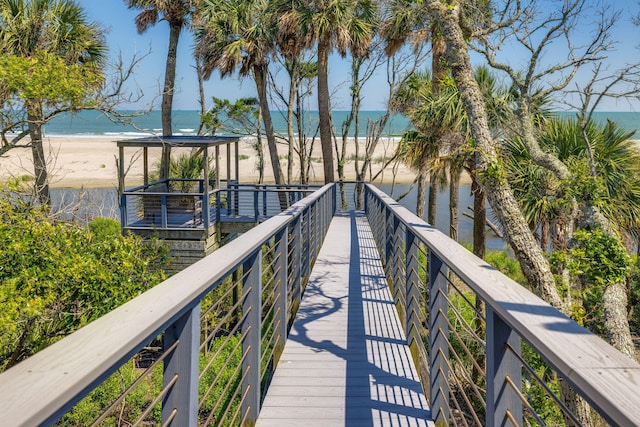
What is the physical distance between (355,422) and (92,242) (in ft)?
22.5

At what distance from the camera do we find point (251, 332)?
290 cm

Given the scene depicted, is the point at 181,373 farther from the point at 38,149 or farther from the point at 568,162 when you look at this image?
the point at 38,149

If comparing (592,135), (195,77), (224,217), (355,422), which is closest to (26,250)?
(355,422)

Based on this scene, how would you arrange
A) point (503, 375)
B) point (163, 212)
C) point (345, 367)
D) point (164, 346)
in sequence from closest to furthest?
point (164, 346), point (503, 375), point (345, 367), point (163, 212)

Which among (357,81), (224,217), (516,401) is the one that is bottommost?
(224,217)

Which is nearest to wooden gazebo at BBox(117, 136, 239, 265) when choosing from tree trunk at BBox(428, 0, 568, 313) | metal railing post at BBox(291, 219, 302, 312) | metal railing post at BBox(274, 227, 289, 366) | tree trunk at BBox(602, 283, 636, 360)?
tree trunk at BBox(428, 0, 568, 313)

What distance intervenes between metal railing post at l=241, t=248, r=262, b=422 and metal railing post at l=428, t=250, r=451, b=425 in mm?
998

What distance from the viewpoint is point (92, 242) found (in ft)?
28.5

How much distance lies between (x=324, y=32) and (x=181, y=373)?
16.3 m

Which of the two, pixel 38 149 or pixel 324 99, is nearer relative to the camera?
pixel 38 149

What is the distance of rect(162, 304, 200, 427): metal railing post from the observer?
169 cm

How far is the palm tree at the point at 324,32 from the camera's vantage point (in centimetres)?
1680

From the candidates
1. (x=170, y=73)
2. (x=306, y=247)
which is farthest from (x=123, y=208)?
(x=170, y=73)

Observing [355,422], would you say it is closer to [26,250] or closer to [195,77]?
[26,250]
